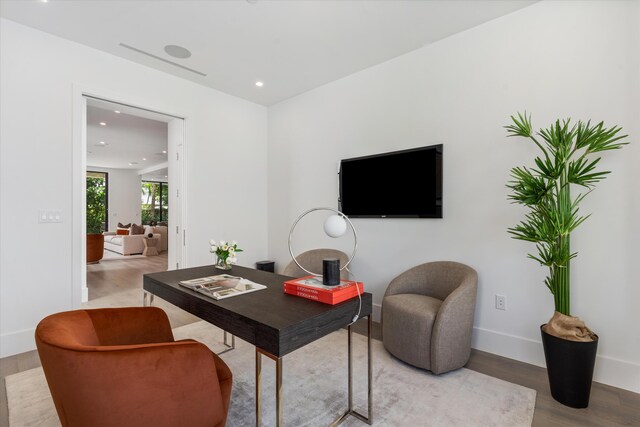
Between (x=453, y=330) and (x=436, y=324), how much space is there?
15cm

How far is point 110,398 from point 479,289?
8.71 feet

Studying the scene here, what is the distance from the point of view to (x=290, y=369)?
2.27 m

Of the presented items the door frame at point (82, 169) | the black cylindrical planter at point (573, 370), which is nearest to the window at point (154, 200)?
the door frame at point (82, 169)

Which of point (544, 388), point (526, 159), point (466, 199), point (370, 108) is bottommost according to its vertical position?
point (544, 388)

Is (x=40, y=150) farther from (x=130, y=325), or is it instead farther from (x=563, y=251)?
(x=563, y=251)

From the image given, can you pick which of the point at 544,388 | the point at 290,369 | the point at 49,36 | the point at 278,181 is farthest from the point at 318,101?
the point at 544,388

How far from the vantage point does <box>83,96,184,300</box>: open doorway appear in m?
3.86

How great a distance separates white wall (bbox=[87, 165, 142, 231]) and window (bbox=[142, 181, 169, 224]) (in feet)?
3.72

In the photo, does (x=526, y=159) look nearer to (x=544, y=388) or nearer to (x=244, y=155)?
(x=544, y=388)

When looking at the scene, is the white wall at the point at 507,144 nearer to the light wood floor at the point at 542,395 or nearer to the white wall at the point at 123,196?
the light wood floor at the point at 542,395

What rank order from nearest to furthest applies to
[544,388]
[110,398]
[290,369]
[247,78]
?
[110,398], [544,388], [290,369], [247,78]

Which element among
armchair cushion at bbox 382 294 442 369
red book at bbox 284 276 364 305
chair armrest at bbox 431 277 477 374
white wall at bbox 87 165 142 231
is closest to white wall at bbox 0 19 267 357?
red book at bbox 284 276 364 305

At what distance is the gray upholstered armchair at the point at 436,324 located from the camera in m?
2.18

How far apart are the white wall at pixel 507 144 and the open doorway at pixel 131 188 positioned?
2.15 m
